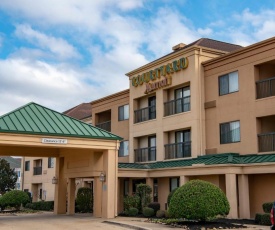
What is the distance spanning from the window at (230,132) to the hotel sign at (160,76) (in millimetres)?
5266

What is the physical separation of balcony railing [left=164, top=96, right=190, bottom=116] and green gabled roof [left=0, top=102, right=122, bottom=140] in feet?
24.6

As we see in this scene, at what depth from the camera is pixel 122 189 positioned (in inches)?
1398

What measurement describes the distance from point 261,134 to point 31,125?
13163 mm

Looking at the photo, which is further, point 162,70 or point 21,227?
point 162,70

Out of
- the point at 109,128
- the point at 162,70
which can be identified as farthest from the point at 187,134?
the point at 109,128

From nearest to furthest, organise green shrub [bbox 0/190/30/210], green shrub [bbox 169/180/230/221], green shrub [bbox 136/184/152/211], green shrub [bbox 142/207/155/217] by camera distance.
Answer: green shrub [bbox 169/180/230/221], green shrub [bbox 142/207/155/217], green shrub [bbox 136/184/152/211], green shrub [bbox 0/190/30/210]

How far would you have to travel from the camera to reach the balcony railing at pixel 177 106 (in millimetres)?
31656

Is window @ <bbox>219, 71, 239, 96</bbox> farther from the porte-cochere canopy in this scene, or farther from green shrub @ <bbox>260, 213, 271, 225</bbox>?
green shrub @ <bbox>260, 213, 271, 225</bbox>

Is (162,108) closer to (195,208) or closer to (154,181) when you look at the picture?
(154,181)

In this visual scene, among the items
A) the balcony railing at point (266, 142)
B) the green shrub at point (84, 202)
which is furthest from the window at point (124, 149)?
the balcony railing at point (266, 142)

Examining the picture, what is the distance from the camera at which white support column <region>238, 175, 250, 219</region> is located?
24.1m

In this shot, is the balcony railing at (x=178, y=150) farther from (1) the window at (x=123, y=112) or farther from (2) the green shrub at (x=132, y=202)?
(1) the window at (x=123, y=112)

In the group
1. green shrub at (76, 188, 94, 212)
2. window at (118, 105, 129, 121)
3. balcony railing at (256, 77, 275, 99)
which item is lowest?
green shrub at (76, 188, 94, 212)

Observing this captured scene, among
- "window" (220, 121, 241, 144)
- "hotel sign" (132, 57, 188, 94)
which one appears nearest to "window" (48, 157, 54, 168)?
"hotel sign" (132, 57, 188, 94)
